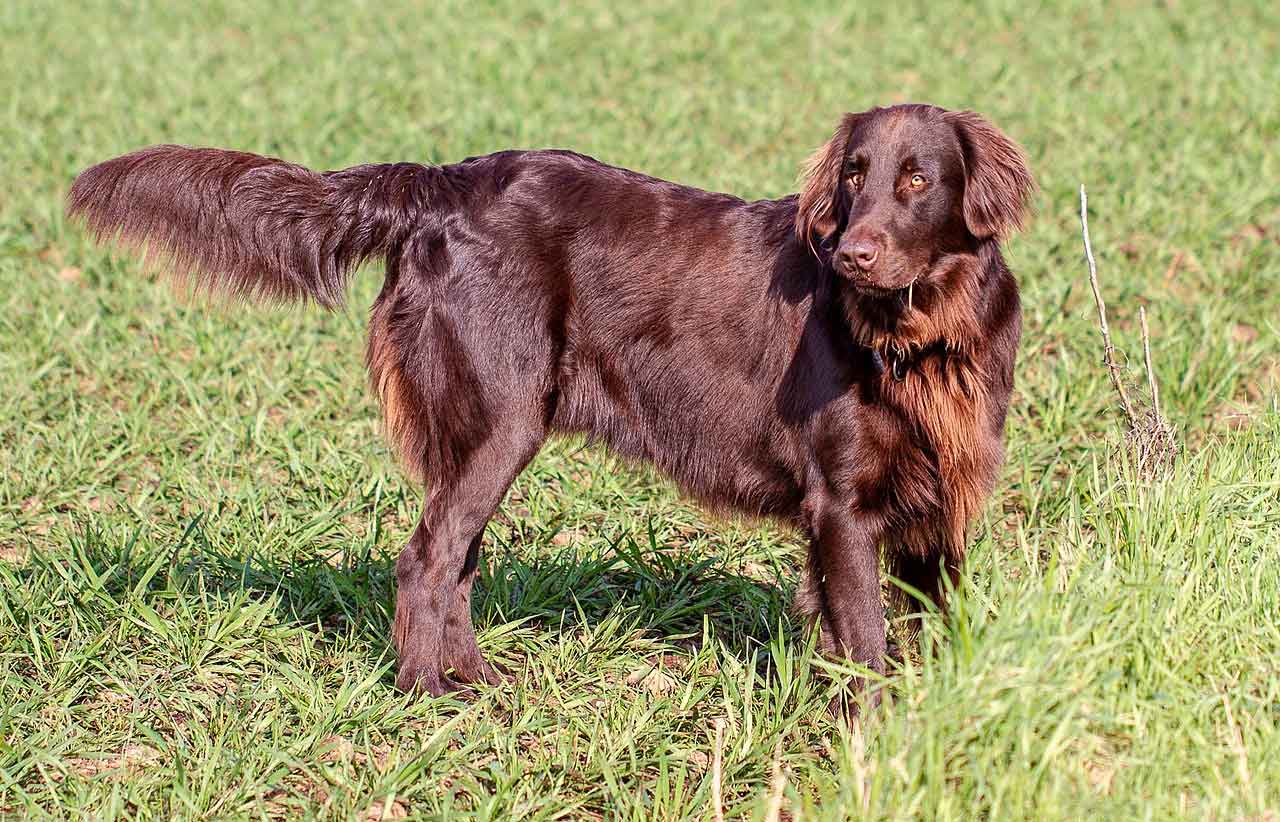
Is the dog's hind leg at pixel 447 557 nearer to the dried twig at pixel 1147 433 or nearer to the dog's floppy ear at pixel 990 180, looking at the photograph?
the dog's floppy ear at pixel 990 180

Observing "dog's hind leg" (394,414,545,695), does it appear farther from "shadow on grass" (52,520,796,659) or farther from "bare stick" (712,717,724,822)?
"bare stick" (712,717,724,822)

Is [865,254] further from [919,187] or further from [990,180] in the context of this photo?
[990,180]

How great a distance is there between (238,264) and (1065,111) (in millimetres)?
7042

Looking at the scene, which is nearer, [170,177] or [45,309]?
[170,177]

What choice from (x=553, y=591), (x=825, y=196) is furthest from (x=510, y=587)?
(x=825, y=196)

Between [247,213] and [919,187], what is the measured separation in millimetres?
1893

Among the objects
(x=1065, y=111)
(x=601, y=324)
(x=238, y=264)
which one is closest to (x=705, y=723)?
(x=601, y=324)

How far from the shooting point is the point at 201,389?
583 centimetres

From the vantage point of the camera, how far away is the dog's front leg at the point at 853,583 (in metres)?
3.56

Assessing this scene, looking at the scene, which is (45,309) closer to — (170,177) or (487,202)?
(170,177)

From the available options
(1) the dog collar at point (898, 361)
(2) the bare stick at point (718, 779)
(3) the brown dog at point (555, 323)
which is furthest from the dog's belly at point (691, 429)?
(2) the bare stick at point (718, 779)

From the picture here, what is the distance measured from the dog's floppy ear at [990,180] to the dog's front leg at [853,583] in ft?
2.65

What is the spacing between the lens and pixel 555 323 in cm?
401

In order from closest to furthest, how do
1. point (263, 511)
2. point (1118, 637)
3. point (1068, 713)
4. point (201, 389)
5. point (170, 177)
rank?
1. point (1068, 713)
2. point (1118, 637)
3. point (170, 177)
4. point (263, 511)
5. point (201, 389)
